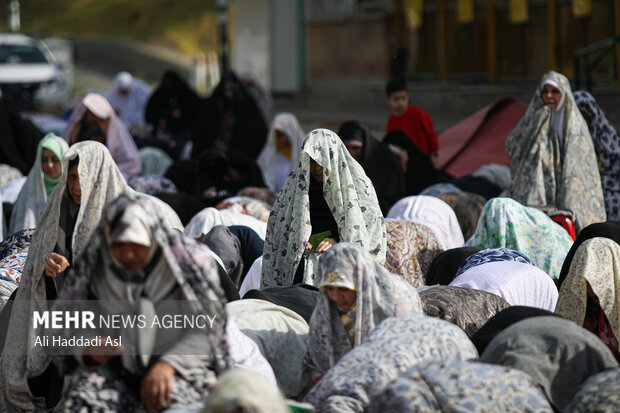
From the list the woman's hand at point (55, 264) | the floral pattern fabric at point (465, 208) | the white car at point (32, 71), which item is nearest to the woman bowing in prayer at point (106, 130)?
the floral pattern fabric at point (465, 208)

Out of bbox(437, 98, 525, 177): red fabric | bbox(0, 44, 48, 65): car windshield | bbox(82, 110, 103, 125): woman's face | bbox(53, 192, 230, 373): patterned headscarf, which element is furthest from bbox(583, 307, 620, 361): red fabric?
bbox(0, 44, 48, 65): car windshield

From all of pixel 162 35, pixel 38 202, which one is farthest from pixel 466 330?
pixel 162 35

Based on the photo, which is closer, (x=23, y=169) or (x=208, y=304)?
(x=208, y=304)

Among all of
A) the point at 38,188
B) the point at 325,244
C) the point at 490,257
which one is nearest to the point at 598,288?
the point at 490,257

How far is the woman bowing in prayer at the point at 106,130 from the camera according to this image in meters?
9.61

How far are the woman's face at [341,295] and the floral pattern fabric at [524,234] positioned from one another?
2.16 metres

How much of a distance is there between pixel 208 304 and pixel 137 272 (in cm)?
26

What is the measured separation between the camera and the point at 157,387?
12.2ft

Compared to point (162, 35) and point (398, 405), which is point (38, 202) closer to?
point (398, 405)

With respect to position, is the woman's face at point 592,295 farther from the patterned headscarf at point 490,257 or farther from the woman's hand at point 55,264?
the woman's hand at point 55,264

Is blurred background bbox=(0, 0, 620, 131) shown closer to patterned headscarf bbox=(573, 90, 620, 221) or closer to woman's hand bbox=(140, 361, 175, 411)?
patterned headscarf bbox=(573, 90, 620, 221)

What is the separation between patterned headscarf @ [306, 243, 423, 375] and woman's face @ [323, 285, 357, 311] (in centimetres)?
3

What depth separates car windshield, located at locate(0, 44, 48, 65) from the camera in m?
19.8

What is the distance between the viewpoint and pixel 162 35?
33.3m
